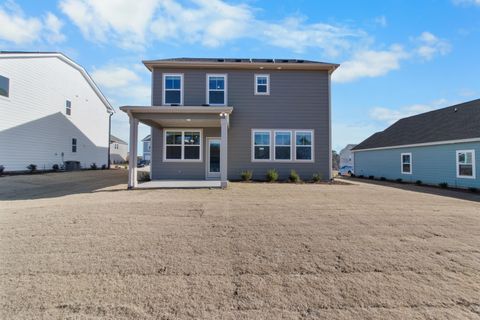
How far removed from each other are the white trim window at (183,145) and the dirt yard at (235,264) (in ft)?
23.6

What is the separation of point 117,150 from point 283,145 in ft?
110

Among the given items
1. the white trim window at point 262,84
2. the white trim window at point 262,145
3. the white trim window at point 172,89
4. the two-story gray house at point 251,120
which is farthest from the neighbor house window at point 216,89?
the white trim window at point 262,145

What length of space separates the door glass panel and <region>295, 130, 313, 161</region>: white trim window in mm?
4207

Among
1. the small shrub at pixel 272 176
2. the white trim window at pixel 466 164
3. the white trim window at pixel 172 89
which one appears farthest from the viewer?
the white trim window at pixel 172 89

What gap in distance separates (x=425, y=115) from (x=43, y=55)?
28.2m

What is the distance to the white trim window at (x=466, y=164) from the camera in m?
13.4

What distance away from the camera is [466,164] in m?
13.8

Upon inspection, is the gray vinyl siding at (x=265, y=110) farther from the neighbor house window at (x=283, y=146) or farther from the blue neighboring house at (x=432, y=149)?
the blue neighboring house at (x=432, y=149)

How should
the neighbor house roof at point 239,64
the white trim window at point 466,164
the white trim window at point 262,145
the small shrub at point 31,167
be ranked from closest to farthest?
the neighbor house roof at point 239,64, the white trim window at point 466,164, the white trim window at point 262,145, the small shrub at point 31,167

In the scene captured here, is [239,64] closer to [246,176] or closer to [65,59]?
[246,176]

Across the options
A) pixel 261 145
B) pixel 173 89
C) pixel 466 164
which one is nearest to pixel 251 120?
pixel 261 145

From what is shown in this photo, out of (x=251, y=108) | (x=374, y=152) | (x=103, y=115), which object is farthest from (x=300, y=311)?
(x=103, y=115)

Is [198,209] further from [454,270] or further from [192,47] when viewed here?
[192,47]

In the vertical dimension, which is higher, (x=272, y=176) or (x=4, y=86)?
(x=4, y=86)
